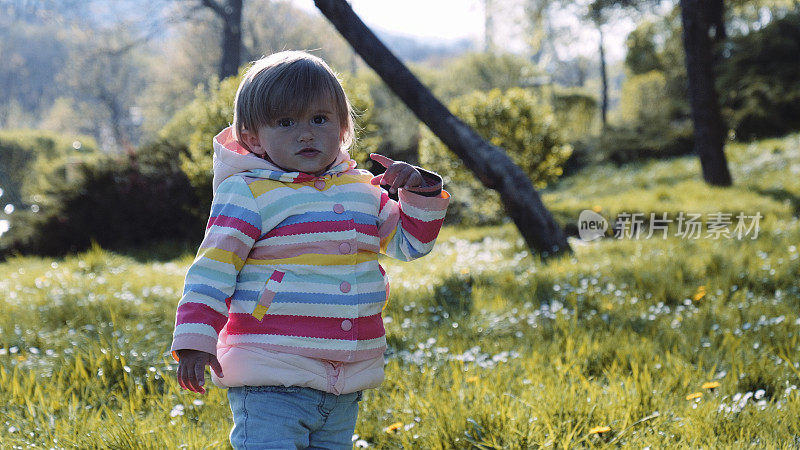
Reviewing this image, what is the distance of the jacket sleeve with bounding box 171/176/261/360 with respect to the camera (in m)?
1.78

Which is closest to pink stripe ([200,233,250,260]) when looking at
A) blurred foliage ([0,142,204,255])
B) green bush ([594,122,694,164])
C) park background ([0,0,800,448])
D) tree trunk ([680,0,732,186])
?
park background ([0,0,800,448])

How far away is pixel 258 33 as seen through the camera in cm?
4159

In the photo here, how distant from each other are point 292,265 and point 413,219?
416 mm

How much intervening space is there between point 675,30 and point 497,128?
1870 cm

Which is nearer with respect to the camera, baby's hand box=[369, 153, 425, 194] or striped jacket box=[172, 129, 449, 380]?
striped jacket box=[172, 129, 449, 380]

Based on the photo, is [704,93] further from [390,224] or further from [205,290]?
[205,290]

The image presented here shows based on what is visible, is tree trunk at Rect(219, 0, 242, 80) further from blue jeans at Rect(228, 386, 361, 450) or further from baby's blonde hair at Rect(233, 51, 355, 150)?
blue jeans at Rect(228, 386, 361, 450)

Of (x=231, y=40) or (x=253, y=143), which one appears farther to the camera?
(x=231, y=40)

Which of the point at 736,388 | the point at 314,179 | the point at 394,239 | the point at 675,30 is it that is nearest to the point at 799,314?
the point at 736,388

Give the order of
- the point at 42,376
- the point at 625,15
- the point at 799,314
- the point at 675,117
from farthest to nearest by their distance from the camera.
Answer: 1. the point at 625,15
2. the point at 675,117
3. the point at 799,314
4. the point at 42,376

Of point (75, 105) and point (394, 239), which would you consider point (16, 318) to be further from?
point (75, 105)

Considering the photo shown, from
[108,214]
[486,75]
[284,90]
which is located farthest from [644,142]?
[284,90]

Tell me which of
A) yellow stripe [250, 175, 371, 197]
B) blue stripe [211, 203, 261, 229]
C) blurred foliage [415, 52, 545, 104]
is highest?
blurred foliage [415, 52, 545, 104]

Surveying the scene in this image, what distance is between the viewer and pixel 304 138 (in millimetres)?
1977
